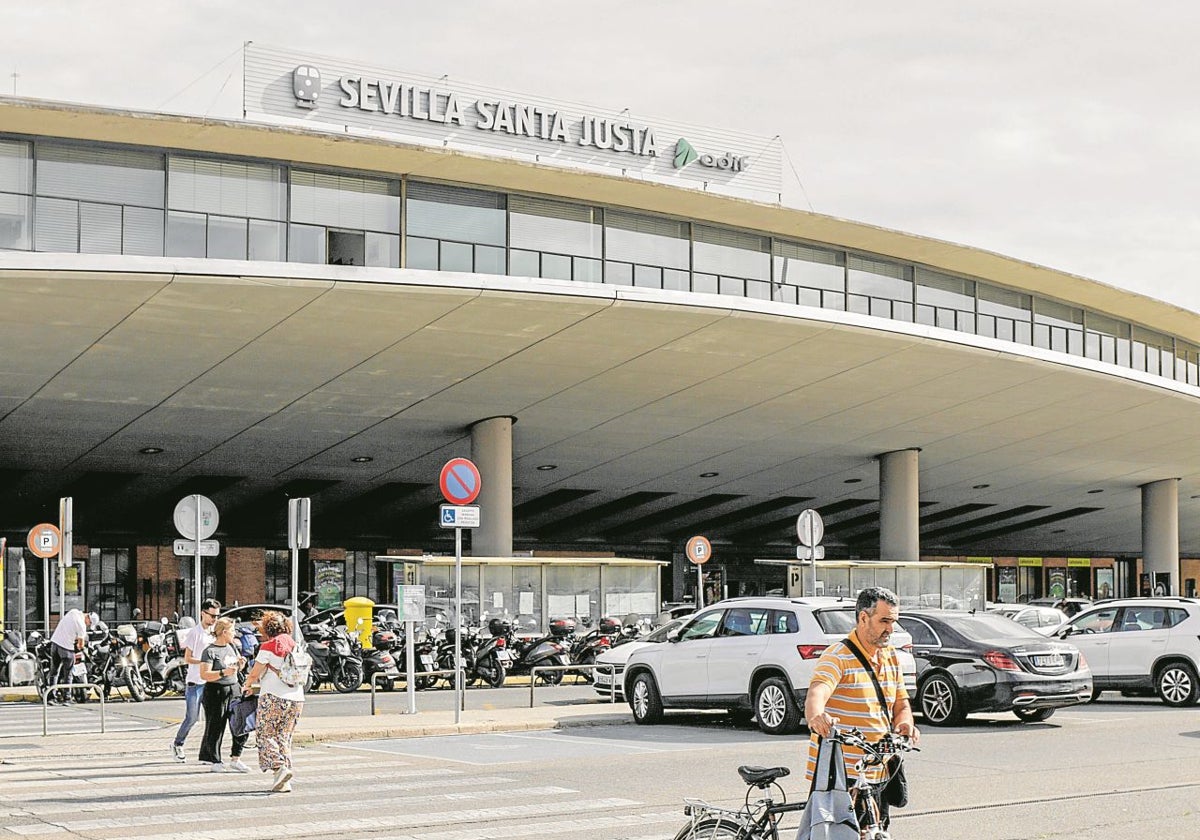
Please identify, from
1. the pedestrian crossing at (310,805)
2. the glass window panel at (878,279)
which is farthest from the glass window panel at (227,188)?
the glass window panel at (878,279)

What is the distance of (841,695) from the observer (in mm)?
7059

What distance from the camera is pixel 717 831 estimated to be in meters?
6.57

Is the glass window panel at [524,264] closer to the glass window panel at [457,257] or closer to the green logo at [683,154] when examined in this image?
the glass window panel at [457,257]

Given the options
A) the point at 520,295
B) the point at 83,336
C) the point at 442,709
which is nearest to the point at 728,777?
the point at 442,709

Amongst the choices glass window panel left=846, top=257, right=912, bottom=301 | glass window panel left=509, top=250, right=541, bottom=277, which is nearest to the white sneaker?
glass window panel left=509, top=250, right=541, bottom=277

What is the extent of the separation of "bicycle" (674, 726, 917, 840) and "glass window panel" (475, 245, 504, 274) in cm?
2204

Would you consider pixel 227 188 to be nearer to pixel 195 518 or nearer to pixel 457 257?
pixel 457 257

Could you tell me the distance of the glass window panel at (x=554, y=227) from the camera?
28.9m

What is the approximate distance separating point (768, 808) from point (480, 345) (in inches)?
885

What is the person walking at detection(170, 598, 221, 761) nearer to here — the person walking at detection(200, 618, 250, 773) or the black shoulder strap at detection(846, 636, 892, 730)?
the person walking at detection(200, 618, 250, 773)

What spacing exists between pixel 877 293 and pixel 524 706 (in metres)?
16.3

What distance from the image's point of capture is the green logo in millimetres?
30438

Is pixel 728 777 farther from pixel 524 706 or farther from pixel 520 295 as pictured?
pixel 520 295

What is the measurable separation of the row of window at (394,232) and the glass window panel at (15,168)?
16 millimetres
